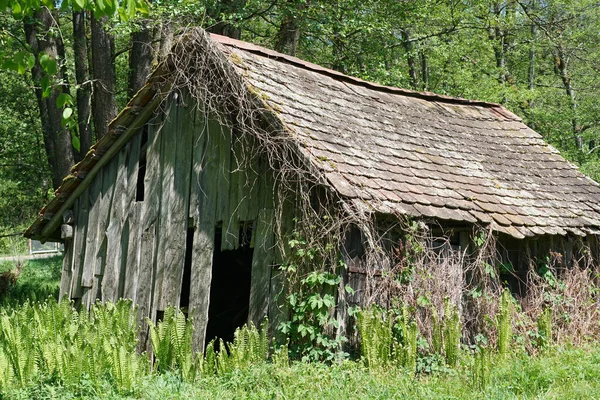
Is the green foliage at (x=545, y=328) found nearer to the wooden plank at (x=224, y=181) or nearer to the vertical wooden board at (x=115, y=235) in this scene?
the wooden plank at (x=224, y=181)

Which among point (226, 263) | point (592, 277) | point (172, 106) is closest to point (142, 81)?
point (226, 263)

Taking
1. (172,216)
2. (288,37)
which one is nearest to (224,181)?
(172,216)

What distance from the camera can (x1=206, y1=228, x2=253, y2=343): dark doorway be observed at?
446 inches

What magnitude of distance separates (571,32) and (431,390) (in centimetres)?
2146

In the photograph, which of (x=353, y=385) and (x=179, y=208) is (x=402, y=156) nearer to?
(x=179, y=208)

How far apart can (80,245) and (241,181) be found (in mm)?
3451

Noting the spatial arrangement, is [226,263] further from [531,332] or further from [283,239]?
[531,332]

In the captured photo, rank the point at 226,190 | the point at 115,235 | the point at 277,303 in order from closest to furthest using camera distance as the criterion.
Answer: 1. the point at 277,303
2. the point at 226,190
3. the point at 115,235

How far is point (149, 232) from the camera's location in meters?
9.43

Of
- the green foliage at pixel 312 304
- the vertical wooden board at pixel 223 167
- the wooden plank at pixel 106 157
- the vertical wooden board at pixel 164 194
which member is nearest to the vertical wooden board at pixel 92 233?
the wooden plank at pixel 106 157

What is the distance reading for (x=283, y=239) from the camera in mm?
8039

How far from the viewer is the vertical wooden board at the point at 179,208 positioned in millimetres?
9023

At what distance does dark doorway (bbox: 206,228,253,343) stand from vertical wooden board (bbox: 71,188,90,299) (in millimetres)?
2089

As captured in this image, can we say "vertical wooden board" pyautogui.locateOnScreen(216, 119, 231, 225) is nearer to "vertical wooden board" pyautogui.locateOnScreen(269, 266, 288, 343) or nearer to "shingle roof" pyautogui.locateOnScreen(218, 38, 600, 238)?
"shingle roof" pyautogui.locateOnScreen(218, 38, 600, 238)
